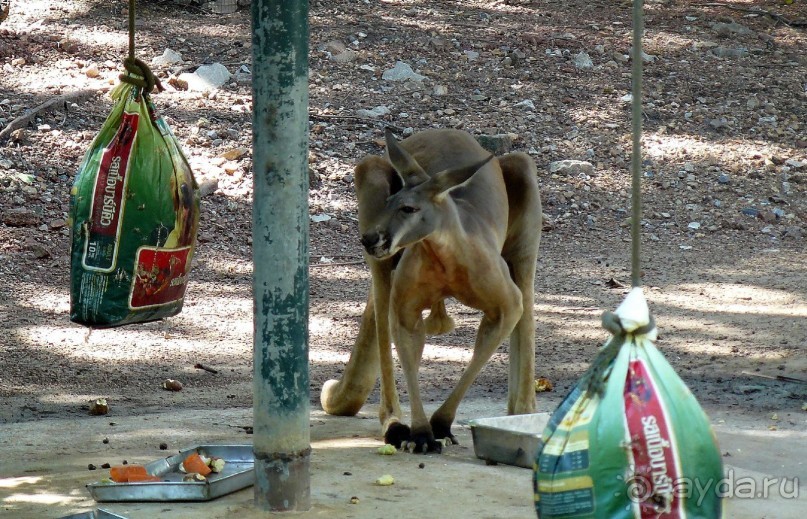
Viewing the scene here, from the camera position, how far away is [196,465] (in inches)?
176

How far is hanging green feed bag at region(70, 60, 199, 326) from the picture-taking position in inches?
163

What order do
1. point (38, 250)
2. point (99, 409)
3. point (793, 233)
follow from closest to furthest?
point (99, 409)
point (38, 250)
point (793, 233)

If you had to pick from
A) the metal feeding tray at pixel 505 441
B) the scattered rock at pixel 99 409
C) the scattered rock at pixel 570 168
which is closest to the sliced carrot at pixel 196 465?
the metal feeding tray at pixel 505 441

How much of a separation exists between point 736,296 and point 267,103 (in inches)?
224

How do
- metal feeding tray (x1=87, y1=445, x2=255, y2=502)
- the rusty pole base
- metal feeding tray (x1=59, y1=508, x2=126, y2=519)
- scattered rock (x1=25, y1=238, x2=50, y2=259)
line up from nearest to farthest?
metal feeding tray (x1=59, y1=508, x2=126, y2=519)
the rusty pole base
metal feeding tray (x1=87, y1=445, x2=255, y2=502)
scattered rock (x1=25, y1=238, x2=50, y2=259)

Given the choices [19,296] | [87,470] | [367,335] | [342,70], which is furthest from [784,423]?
[342,70]

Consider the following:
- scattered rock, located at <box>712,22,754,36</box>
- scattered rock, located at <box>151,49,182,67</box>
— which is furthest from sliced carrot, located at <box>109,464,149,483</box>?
scattered rock, located at <box>712,22,754,36</box>

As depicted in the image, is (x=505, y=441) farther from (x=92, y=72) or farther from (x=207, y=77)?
(x=92, y=72)

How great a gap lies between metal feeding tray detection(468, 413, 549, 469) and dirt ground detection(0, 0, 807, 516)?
4.68 ft

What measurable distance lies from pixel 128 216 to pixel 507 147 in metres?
6.97

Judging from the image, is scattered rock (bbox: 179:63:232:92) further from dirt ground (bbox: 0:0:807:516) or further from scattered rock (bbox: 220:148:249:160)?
scattered rock (bbox: 220:148:249:160)

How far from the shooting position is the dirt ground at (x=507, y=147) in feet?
23.2

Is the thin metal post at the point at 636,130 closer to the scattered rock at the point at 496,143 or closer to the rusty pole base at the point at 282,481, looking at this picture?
the rusty pole base at the point at 282,481

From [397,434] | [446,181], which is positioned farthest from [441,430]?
[446,181]
